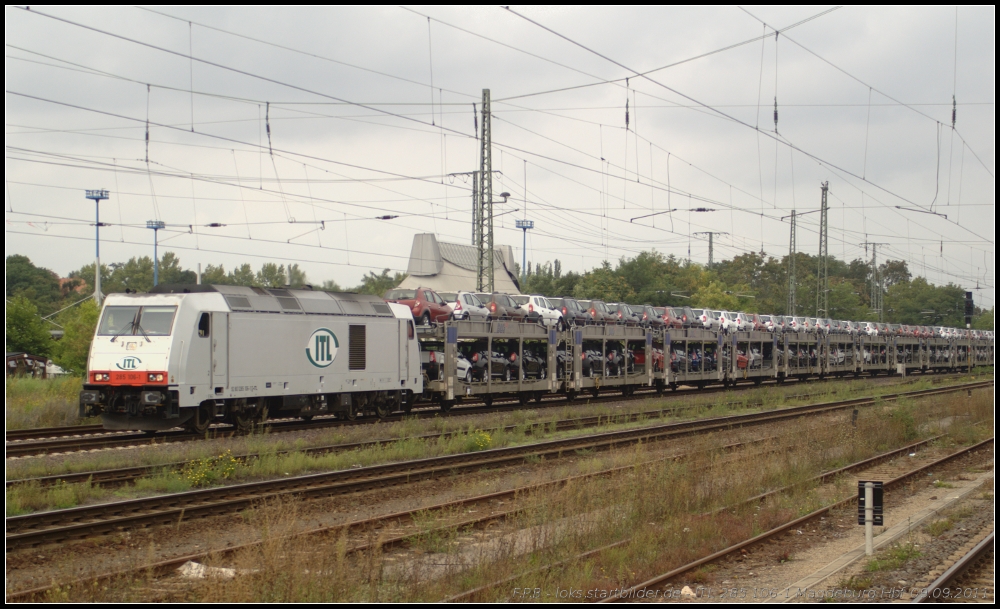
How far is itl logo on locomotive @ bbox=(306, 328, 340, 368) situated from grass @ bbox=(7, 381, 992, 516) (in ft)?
6.26

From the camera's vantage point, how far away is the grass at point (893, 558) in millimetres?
9244

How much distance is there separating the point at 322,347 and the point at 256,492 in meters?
9.38

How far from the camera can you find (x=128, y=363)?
18.2 m

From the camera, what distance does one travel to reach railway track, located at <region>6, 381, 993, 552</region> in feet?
32.8

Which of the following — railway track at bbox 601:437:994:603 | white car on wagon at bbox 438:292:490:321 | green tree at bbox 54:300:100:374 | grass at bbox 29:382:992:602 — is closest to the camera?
grass at bbox 29:382:992:602

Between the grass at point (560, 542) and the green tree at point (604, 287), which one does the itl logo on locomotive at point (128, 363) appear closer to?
the grass at point (560, 542)

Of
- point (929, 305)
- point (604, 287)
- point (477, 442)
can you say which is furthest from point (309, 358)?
point (929, 305)

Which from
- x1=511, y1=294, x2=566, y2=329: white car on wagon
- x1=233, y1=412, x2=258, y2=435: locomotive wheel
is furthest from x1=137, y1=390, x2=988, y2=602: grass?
x1=511, y1=294, x2=566, y2=329: white car on wagon

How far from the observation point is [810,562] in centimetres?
985

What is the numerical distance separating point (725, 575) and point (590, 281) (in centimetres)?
6812

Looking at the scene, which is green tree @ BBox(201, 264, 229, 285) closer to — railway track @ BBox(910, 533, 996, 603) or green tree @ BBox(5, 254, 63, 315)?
green tree @ BBox(5, 254, 63, 315)

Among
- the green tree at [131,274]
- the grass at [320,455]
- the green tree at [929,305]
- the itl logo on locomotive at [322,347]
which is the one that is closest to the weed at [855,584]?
the grass at [320,455]

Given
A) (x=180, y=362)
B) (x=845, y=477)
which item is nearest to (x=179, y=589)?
(x=180, y=362)

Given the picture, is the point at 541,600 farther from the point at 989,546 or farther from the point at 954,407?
the point at 954,407
